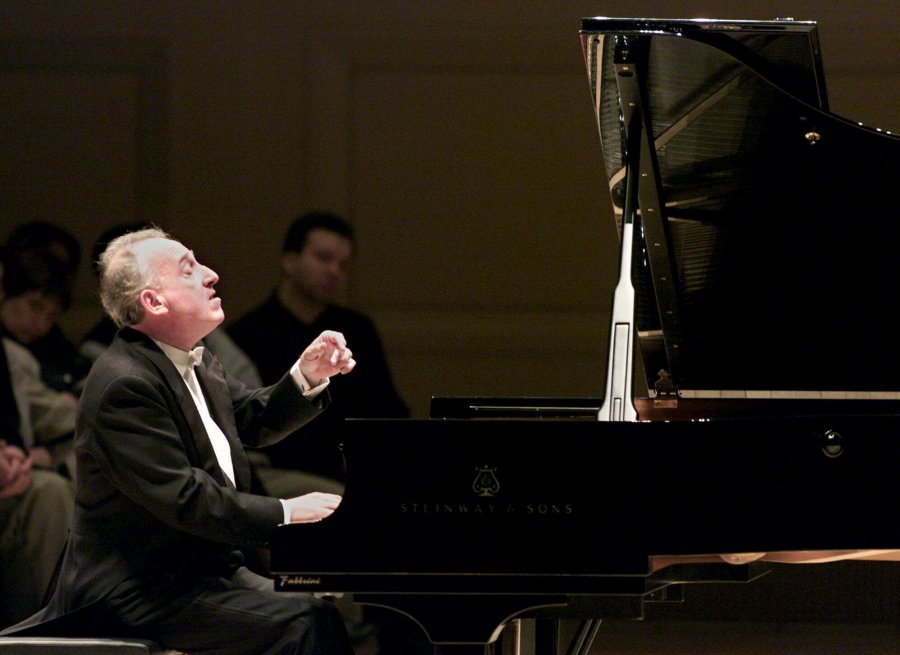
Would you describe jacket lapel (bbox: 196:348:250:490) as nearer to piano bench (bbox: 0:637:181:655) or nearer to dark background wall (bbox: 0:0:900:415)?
piano bench (bbox: 0:637:181:655)

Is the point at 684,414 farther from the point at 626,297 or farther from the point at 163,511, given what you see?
the point at 163,511

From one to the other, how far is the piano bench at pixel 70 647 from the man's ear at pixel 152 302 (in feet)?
1.99

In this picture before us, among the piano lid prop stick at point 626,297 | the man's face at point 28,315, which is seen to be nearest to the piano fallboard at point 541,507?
the piano lid prop stick at point 626,297

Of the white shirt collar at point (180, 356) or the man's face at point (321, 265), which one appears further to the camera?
the man's face at point (321, 265)

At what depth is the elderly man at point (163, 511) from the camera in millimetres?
1989

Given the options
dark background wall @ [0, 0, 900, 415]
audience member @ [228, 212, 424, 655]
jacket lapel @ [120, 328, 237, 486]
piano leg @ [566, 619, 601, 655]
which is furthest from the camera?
dark background wall @ [0, 0, 900, 415]

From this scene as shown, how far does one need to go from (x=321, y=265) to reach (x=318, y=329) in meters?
0.25

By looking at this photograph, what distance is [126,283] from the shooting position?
7.19ft

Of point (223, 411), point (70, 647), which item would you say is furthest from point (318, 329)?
point (70, 647)

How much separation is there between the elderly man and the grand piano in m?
0.26

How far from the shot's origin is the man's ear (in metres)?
2.17

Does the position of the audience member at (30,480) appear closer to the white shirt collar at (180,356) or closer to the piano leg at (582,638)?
the white shirt collar at (180,356)

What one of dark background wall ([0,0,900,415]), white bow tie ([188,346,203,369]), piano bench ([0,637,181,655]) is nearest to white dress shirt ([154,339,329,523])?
white bow tie ([188,346,203,369])

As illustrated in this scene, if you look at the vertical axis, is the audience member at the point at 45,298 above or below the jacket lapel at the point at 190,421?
above
